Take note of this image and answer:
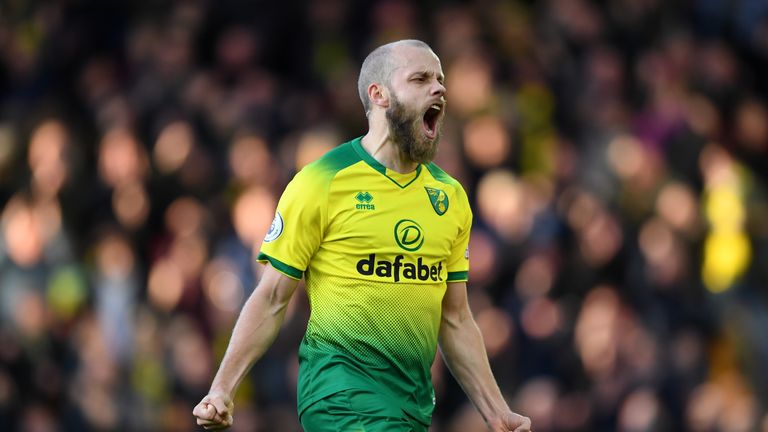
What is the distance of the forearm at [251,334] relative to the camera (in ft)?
20.4

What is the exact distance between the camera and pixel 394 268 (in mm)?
6348

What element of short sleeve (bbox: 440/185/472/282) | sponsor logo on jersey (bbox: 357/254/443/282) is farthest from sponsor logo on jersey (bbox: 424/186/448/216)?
sponsor logo on jersey (bbox: 357/254/443/282)

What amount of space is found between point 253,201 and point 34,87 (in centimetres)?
305

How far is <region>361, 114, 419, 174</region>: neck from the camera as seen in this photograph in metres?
6.46

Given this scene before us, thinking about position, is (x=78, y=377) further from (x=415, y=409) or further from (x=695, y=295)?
(x=415, y=409)

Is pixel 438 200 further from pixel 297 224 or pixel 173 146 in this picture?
pixel 173 146

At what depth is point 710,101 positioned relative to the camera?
570 inches

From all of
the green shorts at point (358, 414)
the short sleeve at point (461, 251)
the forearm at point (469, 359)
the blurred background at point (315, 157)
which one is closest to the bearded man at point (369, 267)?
the green shorts at point (358, 414)

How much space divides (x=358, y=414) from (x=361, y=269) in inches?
24.7

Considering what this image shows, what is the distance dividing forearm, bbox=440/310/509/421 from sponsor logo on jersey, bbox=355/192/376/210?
2.34ft

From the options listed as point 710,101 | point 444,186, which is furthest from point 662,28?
point 444,186

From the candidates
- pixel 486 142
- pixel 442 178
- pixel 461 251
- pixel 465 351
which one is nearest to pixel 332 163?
pixel 442 178

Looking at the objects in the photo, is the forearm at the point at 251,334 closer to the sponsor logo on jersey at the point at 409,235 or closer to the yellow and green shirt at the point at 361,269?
the yellow and green shirt at the point at 361,269

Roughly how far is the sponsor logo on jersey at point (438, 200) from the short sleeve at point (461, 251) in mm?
108
